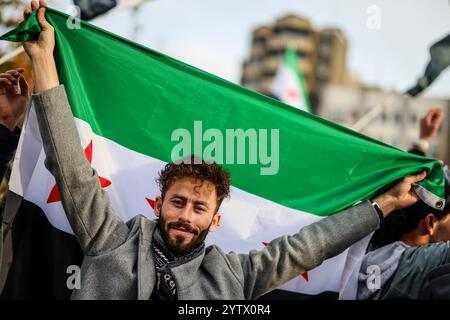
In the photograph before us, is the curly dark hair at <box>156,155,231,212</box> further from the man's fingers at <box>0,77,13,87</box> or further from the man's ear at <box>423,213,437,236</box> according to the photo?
the man's ear at <box>423,213,437,236</box>

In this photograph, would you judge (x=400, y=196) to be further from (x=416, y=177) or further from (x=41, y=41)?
(x=41, y=41)

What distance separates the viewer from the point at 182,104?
3512 millimetres

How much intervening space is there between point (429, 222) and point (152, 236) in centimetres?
161

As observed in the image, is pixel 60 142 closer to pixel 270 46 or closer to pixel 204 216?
pixel 204 216

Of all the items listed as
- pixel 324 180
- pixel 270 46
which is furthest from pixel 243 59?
pixel 324 180

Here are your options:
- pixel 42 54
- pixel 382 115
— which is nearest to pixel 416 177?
pixel 42 54

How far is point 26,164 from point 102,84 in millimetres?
562

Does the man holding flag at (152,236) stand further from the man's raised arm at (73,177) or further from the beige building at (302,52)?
the beige building at (302,52)

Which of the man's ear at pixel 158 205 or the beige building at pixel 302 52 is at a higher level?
the beige building at pixel 302 52

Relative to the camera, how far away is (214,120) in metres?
3.52

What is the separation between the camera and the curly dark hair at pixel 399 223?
3.66m

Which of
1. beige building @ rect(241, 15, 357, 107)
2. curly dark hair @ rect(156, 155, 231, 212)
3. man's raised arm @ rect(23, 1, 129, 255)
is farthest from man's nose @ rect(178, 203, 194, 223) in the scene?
beige building @ rect(241, 15, 357, 107)

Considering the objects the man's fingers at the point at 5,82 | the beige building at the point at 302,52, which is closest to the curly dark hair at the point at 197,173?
the man's fingers at the point at 5,82

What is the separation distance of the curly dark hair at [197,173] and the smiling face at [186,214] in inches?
1.1
